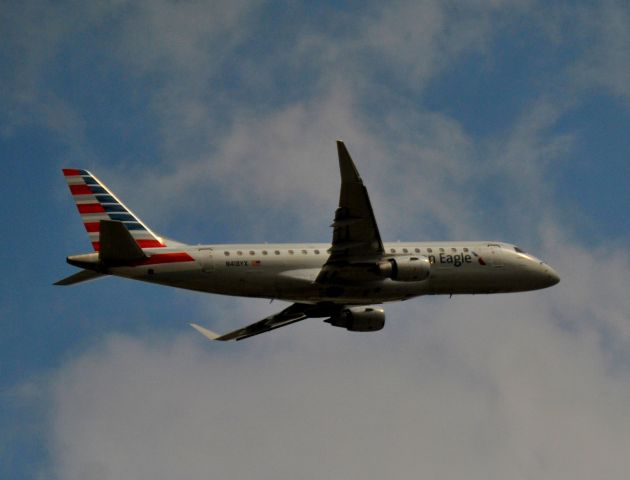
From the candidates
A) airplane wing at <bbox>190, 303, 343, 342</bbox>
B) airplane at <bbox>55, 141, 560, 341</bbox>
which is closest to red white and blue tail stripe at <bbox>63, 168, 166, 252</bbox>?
airplane at <bbox>55, 141, 560, 341</bbox>

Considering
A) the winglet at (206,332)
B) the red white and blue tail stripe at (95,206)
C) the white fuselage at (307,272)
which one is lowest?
the winglet at (206,332)

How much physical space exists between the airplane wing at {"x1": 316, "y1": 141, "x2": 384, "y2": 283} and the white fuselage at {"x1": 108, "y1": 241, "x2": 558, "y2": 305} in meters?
1.29

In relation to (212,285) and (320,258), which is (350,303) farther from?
(212,285)

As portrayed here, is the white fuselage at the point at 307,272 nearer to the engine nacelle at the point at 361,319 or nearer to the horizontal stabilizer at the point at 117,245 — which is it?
the horizontal stabilizer at the point at 117,245

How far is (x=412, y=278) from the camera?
53500mm

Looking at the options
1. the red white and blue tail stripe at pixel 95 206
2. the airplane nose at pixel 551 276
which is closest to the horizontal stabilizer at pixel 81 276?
the red white and blue tail stripe at pixel 95 206

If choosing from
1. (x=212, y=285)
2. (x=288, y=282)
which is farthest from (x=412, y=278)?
(x=212, y=285)

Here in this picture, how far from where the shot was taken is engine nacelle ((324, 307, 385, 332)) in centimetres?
6088

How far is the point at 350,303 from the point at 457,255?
6451mm

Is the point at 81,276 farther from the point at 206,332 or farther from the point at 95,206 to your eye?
the point at 206,332

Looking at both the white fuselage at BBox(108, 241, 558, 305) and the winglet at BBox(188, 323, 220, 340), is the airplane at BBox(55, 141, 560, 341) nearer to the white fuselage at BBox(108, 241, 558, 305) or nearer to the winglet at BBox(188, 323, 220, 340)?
the white fuselage at BBox(108, 241, 558, 305)

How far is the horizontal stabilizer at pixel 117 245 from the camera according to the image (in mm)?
49559

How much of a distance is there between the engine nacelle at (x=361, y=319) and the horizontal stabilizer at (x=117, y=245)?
14.1 metres

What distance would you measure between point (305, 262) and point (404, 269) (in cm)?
539
